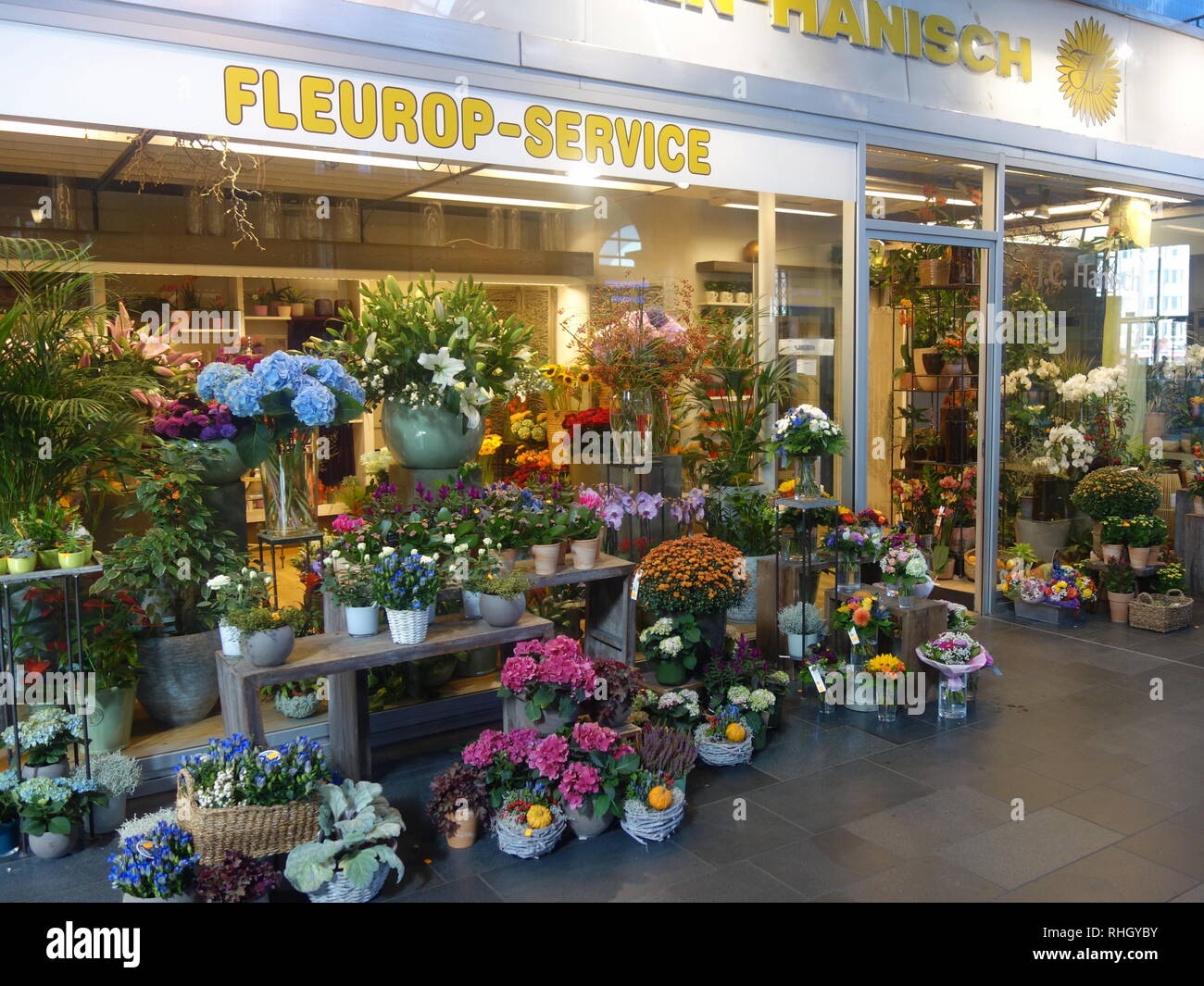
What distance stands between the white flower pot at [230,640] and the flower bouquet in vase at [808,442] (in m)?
3.00

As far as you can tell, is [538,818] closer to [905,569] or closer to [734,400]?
[905,569]

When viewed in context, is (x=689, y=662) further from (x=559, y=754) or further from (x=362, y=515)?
(x=362, y=515)

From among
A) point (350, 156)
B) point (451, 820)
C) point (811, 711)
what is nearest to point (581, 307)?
point (350, 156)

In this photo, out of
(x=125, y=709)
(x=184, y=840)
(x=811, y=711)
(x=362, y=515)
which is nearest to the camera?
(x=184, y=840)

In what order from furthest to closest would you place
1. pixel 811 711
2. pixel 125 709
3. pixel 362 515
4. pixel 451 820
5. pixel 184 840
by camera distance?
1. pixel 811 711
2. pixel 362 515
3. pixel 125 709
4. pixel 451 820
5. pixel 184 840

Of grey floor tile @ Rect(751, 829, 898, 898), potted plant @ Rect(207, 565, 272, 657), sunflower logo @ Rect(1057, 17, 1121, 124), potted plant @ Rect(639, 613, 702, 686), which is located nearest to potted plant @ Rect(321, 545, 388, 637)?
potted plant @ Rect(207, 565, 272, 657)

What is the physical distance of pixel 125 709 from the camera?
412 centimetres

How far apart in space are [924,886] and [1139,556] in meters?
4.27

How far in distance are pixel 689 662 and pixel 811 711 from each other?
0.79 meters

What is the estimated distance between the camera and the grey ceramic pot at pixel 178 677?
4.22m

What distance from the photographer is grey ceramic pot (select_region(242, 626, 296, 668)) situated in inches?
138

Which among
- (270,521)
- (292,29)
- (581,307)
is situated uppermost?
(292,29)

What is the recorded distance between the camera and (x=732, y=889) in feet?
11.1

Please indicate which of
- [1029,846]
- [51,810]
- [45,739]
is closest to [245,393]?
[45,739]
